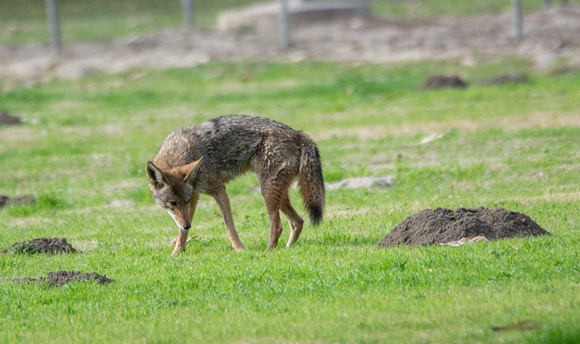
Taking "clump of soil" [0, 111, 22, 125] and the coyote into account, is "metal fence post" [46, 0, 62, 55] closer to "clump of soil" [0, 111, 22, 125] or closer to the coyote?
"clump of soil" [0, 111, 22, 125]

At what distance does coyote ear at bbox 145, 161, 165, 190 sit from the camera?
28.3 ft

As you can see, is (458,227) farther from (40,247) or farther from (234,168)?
(40,247)

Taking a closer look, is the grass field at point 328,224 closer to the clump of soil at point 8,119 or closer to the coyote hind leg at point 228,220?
the coyote hind leg at point 228,220

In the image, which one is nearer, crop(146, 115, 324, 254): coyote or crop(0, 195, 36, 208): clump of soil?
crop(146, 115, 324, 254): coyote

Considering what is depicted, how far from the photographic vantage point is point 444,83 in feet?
69.6

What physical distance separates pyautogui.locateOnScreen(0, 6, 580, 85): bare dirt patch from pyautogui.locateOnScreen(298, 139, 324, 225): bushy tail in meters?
16.0

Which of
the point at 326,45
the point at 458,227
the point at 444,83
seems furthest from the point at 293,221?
the point at 326,45

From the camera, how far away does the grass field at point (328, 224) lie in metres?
6.12

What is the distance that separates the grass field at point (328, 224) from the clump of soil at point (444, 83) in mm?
789

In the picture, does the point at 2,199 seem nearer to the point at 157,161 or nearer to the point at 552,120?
the point at 157,161

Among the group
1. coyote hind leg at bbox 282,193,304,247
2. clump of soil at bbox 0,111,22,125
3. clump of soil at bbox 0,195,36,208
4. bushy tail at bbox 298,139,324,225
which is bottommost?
clump of soil at bbox 0,111,22,125

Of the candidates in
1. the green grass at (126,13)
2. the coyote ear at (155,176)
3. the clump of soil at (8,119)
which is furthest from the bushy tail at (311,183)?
the green grass at (126,13)

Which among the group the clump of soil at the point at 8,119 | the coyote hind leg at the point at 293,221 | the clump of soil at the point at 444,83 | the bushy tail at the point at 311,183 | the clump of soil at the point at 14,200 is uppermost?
the bushy tail at the point at 311,183

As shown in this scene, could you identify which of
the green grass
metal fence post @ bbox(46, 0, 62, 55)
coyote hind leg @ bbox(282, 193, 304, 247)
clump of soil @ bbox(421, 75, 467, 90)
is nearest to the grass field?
coyote hind leg @ bbox(282, 193, 304, 247)
